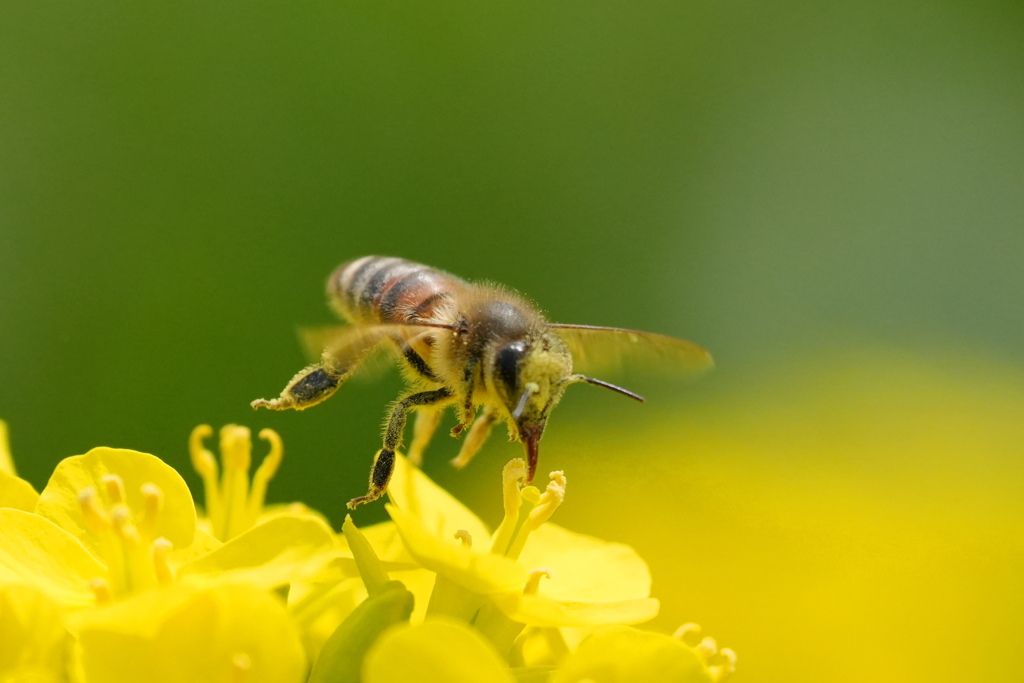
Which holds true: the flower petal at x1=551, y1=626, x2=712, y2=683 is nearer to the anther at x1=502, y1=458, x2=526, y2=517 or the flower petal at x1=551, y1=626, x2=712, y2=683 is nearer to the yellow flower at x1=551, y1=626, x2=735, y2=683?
the yellow flower at x1=551, y1=626, x2=735, y2=683

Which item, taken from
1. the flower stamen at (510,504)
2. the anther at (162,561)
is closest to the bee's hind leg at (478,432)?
the flower stamen at (510,504)

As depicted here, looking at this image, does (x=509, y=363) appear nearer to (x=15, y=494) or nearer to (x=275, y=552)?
(x=275, y=552)

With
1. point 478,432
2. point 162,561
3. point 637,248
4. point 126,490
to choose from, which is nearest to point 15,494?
point 126,490

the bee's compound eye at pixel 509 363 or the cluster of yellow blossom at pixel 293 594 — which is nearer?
the cluster of yellow blossom at pixel 293 594

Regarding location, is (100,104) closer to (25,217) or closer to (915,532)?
(25,217)

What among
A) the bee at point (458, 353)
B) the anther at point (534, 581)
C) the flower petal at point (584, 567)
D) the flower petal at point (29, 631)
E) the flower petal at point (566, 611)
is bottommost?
the flower petal at point (29, 631)

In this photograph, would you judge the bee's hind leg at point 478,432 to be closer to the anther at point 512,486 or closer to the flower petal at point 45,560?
the anther at point 512,486

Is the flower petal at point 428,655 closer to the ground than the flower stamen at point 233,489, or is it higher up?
higher up
